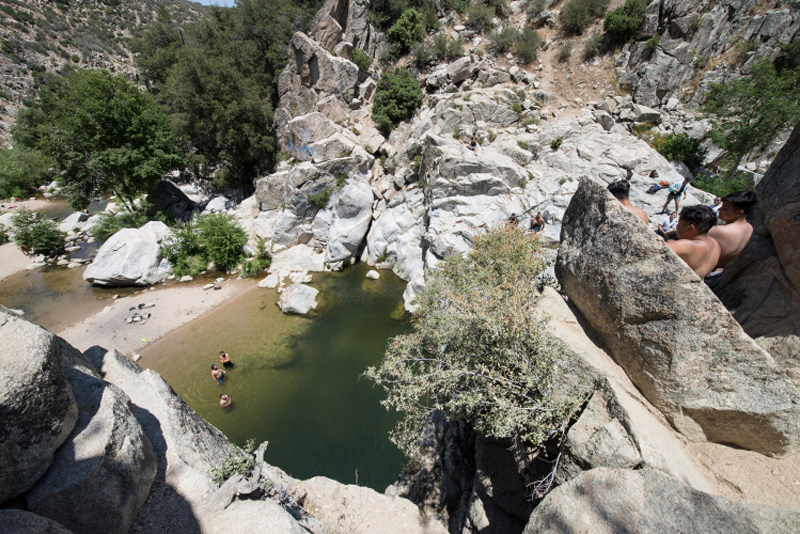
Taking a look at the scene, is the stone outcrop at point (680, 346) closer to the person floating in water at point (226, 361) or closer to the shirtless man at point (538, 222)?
the shirtless man at point (538, 222)

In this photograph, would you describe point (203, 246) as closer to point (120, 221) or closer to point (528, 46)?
point (120, 221)

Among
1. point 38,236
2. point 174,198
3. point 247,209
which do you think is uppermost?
point 247,209

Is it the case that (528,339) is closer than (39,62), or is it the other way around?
(528,339)

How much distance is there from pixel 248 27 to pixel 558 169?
89.0 feet

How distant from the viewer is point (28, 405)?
151 inches

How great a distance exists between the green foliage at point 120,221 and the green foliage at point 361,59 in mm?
19486

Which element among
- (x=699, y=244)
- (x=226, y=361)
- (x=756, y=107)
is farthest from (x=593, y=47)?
(x=226, y=361)

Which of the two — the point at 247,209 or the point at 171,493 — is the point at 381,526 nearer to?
the point at 171,493

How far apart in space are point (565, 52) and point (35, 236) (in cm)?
4138

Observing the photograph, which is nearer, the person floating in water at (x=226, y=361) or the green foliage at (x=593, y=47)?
the person floating in water at (x=226, y=361)

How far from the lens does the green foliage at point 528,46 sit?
2494cm

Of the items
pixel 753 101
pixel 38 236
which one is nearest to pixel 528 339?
pixel 753 101

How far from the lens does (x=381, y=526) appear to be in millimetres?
6449

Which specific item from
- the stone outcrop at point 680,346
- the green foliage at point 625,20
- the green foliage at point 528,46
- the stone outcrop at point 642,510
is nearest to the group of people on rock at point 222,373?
the stone outcrop at point 642,510
